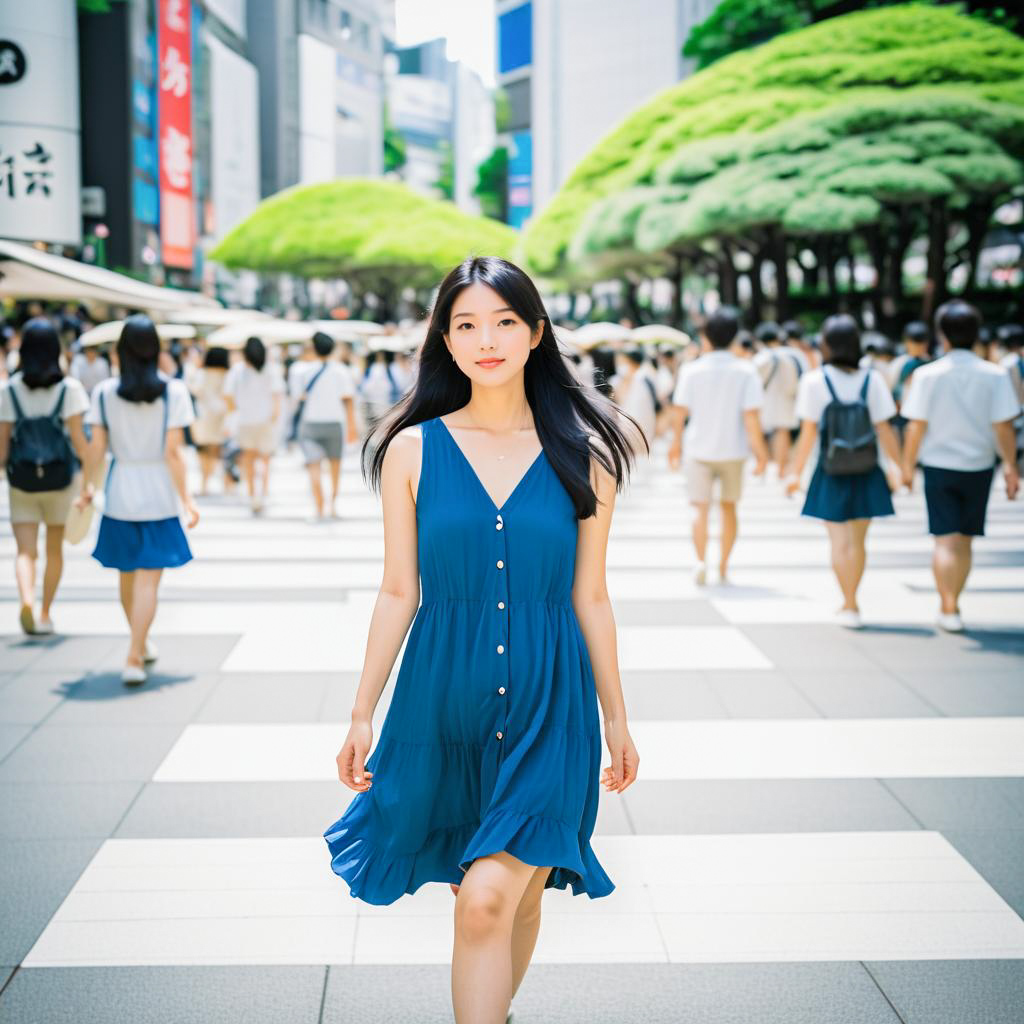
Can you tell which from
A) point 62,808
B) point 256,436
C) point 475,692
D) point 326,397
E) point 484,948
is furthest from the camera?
point 256,436

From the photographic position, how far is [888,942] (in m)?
3.40

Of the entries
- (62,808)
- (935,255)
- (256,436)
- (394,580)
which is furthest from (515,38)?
(394,580)

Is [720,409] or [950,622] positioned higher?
[720,409]

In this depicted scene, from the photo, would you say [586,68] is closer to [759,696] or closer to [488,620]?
[759,696]

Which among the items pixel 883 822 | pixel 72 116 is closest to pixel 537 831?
pixel 883 822

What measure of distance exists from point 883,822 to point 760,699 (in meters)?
1.57

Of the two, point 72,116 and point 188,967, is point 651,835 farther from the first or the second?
point 72,116

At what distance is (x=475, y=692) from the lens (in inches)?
101

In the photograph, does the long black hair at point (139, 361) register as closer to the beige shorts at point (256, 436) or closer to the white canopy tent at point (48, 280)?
the beige shorts at point (256, 436)

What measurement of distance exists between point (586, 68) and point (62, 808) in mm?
76535

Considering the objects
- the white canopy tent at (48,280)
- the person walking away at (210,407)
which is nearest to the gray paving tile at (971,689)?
the person walking away at (210,407)

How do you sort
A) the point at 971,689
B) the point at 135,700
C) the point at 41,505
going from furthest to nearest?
the point at 41,505, the point at 971,689, the point at 135,700

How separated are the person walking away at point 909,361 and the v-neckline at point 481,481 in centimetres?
656

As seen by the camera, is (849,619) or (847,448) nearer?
(847,448)
